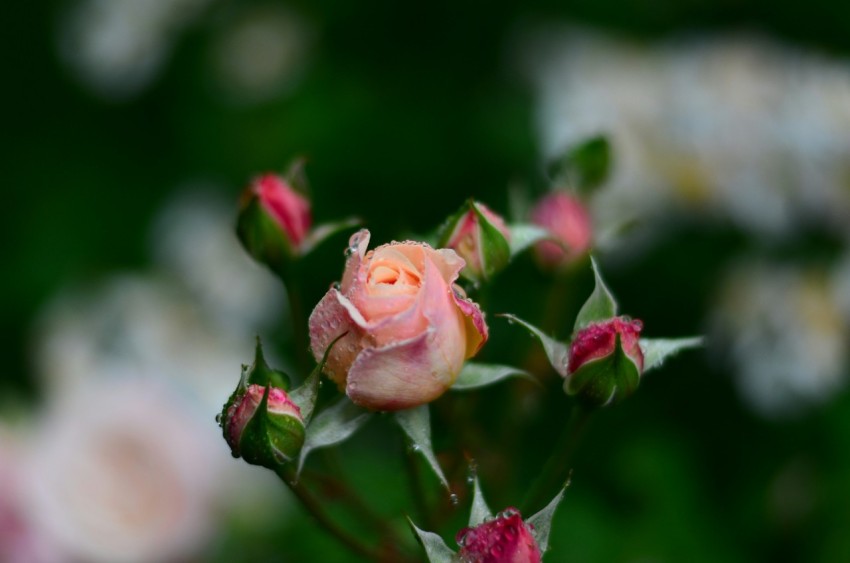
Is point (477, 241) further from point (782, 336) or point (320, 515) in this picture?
point (782, 336)

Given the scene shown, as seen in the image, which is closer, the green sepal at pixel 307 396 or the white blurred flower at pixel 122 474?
the green sepal at pixel 307 396

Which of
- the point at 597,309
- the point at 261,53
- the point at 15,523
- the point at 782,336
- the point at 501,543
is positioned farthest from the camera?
the point at 261,53

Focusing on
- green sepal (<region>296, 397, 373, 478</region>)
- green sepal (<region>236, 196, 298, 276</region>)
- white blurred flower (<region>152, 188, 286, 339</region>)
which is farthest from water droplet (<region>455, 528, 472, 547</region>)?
white blurred flower (<region>152, 188, 286, 339</region>)

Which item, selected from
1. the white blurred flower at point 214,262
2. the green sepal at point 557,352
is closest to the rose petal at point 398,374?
the green sepal at point 557,352

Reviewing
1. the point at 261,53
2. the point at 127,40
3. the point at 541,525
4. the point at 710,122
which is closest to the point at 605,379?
the point at 541,525

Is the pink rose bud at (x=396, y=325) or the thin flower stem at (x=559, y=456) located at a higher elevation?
the pink rose bud at (x=396, y=325)

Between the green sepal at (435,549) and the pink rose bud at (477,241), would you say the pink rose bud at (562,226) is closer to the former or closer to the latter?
the pink rose bud at (477,241)

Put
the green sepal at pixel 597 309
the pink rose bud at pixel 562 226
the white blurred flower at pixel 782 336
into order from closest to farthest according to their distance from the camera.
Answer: the green sepal at pixel 597 309
the pink rose bud at pixel 562 226
the white blurred flower at pixel 782 336
